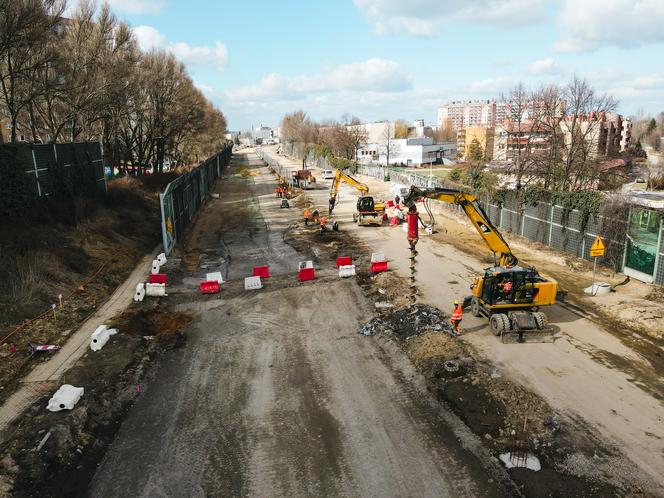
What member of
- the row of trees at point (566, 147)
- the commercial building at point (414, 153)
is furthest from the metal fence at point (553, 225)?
the commercial building at point (414, 153)

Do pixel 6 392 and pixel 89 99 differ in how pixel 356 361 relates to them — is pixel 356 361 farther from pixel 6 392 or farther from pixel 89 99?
pixel 89 99

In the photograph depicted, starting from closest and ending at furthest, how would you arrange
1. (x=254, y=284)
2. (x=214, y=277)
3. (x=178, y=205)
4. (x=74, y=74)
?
(x=254, y=284) < (x=214, y=277) < (x=74, y=74) < (x=178, y=205)

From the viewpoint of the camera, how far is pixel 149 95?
4462 cm

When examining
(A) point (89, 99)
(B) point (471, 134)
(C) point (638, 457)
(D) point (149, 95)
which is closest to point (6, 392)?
(C) point (638, 457)

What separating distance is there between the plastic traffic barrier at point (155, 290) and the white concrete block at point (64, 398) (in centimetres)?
806

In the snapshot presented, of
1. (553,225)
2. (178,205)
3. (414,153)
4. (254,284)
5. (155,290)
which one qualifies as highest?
(414,153)

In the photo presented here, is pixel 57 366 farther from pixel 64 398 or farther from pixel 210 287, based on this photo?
pixel 210 287

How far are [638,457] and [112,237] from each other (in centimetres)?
2525

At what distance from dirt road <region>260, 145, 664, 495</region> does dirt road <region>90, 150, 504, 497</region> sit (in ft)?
8.40

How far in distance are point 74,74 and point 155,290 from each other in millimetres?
17668

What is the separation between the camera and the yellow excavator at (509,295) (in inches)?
577

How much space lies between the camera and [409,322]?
15906 millimetres

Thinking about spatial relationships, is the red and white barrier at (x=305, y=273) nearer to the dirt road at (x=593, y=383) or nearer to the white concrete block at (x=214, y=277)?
the white concrete block at (x=214, y=277)

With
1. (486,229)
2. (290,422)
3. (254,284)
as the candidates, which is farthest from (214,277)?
(486,229)
